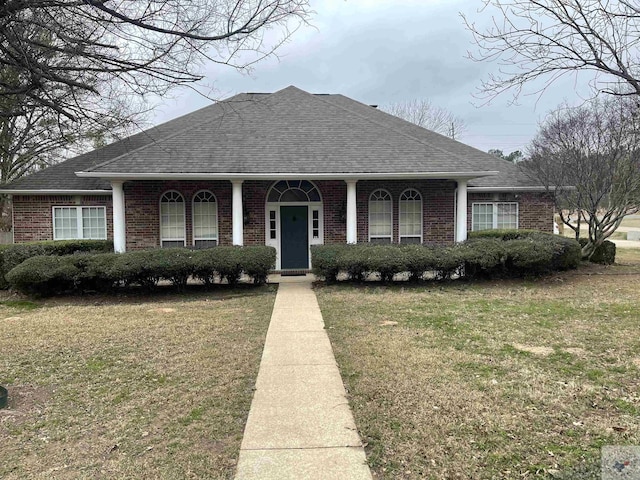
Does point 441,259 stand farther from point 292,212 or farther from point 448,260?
point 292,212

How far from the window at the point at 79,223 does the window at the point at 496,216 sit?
41.9 ft

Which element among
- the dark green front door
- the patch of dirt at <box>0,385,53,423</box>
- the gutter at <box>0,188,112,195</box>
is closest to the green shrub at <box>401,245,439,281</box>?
the dark green front door

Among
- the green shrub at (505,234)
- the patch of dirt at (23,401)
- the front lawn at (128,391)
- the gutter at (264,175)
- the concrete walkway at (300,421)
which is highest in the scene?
the gutter at (264,175)

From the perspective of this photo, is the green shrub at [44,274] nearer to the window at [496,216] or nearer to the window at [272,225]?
the window at [272,225]

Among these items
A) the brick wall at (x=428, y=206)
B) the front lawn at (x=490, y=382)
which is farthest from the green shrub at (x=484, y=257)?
the brick wall at (x=428, y=206)

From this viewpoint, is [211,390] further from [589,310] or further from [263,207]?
[263,207]

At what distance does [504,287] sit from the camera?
11508 mm

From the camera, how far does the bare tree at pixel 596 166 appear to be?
13.6 m

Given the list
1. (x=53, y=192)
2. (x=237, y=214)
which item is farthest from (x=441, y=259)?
(x=53, y=192)

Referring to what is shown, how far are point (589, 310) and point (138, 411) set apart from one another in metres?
8.11

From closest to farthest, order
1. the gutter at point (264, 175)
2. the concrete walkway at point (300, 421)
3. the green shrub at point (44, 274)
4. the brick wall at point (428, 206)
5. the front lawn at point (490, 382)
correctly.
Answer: the concrete walkway at point (300, 421) < the front lawn at point (490, 382) < the green shrub at point (44, 274) < the gutter at point (264, 175) < the brick wall at point (428, 206)

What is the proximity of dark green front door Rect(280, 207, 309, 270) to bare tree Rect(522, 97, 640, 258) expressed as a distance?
8.20m

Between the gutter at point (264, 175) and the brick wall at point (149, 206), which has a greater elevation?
the gutter at point (264, 175)

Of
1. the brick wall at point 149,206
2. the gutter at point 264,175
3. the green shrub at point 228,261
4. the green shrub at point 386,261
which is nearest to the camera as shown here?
the green shrub at point 228,261
